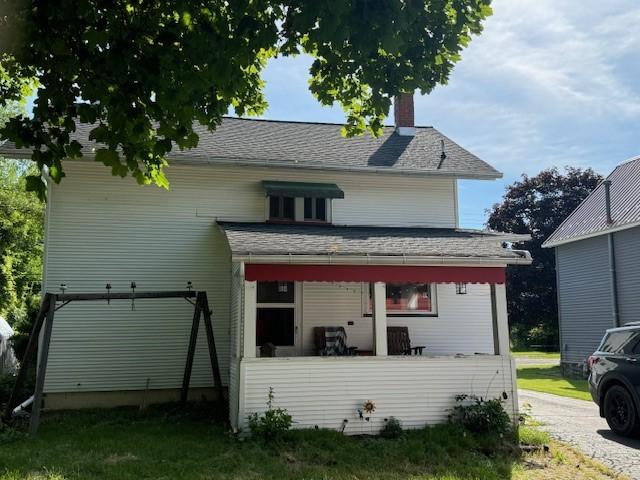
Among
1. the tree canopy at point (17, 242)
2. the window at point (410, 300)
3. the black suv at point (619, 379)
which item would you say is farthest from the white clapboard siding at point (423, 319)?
the tree canopy at point (17, 242)

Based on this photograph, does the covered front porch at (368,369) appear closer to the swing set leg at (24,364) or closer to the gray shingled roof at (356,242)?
the gray shingled roof at (356,242)

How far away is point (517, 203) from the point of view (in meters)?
43.1

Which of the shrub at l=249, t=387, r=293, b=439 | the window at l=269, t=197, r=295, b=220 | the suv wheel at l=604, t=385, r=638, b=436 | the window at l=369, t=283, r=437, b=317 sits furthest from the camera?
the window at l=269, t=197, r=295, b=220

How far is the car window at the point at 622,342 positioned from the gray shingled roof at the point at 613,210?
323 inches

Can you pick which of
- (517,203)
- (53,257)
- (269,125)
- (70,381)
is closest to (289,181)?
(269,125)

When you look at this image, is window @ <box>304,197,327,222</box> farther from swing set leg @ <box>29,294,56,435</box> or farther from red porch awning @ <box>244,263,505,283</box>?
swing set leg @ <box>29,294,56,435</box>

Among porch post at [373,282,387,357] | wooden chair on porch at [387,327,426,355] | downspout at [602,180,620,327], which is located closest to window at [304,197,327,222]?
wooden chair on porch at [387,327,426,355]

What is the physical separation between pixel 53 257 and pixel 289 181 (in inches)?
212

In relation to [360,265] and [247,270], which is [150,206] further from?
[360,265]

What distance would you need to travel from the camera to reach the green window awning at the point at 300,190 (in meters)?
12.6

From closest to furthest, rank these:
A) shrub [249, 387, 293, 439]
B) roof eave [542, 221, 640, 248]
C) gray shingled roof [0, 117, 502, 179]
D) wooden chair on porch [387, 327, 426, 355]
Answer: shrub [249, 387, 293, 439] → wooden chair on porch [387, 327, 426, 355] → gray shingled roof [0, 117, 502, 179] → roof eave [542, 221, 640, 248]

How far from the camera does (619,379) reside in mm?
9570

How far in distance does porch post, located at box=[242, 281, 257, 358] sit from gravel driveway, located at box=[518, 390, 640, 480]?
17.6 feet

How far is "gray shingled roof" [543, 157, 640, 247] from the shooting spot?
59.7 feet
